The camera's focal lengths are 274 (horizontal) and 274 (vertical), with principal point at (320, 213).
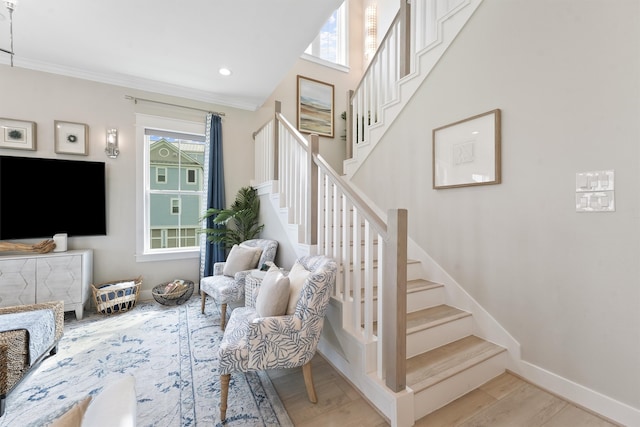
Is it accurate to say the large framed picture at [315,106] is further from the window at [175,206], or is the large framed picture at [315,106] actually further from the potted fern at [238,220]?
the window at [175,206]

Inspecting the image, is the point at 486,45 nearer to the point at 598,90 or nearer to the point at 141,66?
the point at 598,90

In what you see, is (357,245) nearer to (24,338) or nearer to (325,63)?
(24,338)

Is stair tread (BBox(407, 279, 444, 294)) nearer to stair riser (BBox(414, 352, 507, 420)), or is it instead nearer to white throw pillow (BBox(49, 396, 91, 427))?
stair riser (BBox(414, 352, 507, 420))

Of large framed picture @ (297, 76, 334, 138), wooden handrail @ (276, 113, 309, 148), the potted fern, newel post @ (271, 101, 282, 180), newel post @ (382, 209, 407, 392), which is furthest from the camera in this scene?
large framed picture @ (297, 76, 334, 138)

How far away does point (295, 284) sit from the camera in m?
1.97

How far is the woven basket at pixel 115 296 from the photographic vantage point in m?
3.04

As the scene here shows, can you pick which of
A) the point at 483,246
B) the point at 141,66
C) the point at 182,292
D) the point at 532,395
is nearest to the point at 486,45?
the point at 483,246

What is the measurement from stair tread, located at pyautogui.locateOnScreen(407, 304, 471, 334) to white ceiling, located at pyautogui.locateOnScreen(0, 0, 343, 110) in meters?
2.64

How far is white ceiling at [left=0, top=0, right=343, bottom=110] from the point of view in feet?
7.38

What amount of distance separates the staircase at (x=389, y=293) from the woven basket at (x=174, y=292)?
1513 millimetres

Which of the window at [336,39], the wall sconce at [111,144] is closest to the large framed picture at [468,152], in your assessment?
the window at [336,39]

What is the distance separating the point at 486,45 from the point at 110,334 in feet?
14.0

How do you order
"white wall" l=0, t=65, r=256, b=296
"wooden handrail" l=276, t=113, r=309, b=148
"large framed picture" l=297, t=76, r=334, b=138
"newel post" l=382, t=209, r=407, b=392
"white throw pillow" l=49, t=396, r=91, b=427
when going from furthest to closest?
1. "large framed picture" l=297, t=76, r=334, b=138
2. "white wall" l=0, t=65, r=256, b=296
3. "wooden handrail" l=276, t=113, r=309, b=148
4. "newel post" l=382, t=209, r=407, b=392
5. "white throw pillow" l=49, t=396, r=91, b=427

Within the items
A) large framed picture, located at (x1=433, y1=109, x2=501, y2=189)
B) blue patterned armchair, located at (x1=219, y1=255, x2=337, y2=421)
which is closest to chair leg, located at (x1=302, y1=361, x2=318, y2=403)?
blue patterned armchair, located at (x1=219, y1=255, x2=337, y2=421)
